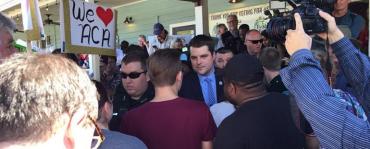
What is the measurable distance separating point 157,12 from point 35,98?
11841mm

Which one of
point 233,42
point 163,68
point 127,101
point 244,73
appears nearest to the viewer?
point 244,73

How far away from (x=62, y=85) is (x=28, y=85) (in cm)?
8

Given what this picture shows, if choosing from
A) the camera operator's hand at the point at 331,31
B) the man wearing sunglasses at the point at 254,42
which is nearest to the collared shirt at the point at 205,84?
the man wearing sunglasses at the point at 254,42

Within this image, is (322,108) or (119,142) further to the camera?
(119,142)

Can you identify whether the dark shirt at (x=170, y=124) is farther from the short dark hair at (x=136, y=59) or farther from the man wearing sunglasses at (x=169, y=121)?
the short dark hair at (x=136, y=59)

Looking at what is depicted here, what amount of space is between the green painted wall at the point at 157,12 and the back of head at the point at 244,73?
7.09 meters

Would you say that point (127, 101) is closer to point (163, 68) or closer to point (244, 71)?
point (163, 68)

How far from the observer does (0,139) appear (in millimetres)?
1018

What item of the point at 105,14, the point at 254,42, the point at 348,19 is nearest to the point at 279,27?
the point at 105,14

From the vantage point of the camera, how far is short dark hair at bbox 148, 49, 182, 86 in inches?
107

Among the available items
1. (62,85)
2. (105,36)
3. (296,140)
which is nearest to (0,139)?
(62,85)

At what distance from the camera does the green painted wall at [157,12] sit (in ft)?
34.8

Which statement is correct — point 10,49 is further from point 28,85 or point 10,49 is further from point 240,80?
point 28,85

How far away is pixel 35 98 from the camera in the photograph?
3.24 ft
